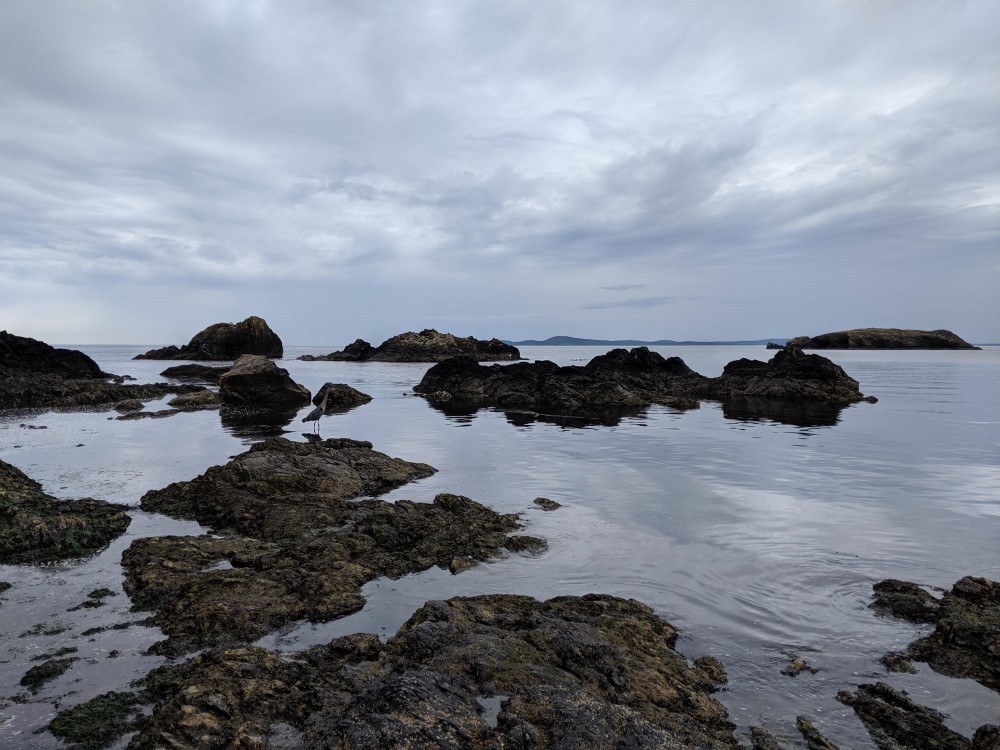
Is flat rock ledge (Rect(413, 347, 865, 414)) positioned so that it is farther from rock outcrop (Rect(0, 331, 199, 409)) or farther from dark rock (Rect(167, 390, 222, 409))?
rock outcrop (Rect(0, 331, 199, 409))

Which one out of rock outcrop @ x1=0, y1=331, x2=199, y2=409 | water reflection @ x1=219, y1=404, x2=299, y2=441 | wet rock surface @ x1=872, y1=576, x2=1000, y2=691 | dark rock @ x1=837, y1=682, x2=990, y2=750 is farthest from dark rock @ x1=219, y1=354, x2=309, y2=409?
dark rock @ x1=837, y1=682, x2=990, y2=750

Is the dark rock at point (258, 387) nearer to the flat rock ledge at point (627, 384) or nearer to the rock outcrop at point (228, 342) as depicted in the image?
the flat rock ledge at point (627, 384)

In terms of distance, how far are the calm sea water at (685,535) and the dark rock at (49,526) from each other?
1.39ft

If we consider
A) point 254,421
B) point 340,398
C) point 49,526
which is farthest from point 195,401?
point 49,526

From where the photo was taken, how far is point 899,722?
4.65 m

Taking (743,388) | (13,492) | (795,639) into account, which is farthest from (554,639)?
(743,388)

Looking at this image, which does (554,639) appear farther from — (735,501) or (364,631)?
(735,501)

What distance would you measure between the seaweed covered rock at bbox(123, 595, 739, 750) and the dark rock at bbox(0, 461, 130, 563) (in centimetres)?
509

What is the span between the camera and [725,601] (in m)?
7.30

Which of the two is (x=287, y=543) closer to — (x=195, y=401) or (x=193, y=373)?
(x=195, y=401)

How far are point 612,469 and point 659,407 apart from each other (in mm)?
18378

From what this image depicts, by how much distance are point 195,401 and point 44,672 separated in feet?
92.5

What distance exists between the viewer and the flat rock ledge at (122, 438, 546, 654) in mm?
6465

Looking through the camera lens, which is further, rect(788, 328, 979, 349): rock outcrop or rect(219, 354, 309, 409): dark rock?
rect(788, 328, 979, 349): rock outcrop
